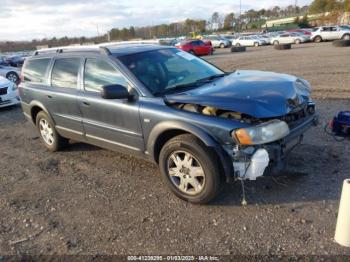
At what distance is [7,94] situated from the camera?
10.5m

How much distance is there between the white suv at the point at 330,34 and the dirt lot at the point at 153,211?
111ft

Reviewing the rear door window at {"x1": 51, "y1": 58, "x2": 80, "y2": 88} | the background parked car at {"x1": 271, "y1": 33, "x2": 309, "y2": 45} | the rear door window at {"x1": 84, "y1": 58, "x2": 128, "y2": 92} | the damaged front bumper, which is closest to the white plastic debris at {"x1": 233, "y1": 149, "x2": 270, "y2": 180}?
the damaged front bumper

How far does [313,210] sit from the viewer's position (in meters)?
3.63

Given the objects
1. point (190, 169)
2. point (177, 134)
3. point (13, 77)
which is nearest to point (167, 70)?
point (177, 134)

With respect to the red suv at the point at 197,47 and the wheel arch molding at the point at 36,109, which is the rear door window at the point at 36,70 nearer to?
the wheel arch molding at the point at 36,109

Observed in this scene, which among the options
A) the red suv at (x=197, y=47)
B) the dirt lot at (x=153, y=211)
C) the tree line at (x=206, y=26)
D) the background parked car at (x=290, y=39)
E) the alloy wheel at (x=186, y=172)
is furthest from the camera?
the tree line at (x=206, y=26)

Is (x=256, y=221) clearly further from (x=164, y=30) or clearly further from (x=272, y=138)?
(x=164, y=30)

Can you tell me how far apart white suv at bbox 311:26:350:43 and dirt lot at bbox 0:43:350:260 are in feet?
111

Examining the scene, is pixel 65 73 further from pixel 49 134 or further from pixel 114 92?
pixel 114 92

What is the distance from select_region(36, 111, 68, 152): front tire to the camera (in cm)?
596

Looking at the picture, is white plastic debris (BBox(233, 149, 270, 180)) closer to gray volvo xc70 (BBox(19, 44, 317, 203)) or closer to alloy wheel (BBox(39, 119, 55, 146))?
gray volvo xc70 (BBox(19, 44, 317, 203))

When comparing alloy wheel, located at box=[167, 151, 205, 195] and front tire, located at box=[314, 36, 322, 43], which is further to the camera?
front tire, located at box=[314, 36, 322, 43]

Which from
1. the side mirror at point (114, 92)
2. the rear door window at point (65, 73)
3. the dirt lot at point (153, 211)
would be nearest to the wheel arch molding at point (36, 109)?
the rear door window at point (65, 73)

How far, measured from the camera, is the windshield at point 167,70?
4.35 m
